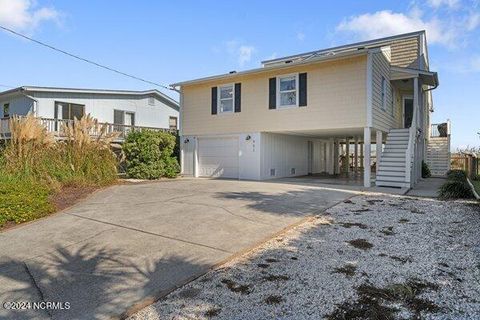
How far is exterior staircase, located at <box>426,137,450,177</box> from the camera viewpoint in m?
20.6

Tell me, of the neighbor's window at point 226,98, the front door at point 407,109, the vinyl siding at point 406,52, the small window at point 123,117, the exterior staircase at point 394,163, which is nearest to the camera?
the exterior staircase at point 394,163

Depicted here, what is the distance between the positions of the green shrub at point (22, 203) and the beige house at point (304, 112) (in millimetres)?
8504

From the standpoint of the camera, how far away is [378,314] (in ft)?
9.55

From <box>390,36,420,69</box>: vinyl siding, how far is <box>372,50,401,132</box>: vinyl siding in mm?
3663

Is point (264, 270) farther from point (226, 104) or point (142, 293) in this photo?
point (226, 104)

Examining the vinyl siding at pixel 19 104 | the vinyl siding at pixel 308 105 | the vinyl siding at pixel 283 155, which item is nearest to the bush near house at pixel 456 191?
the vinyl siding at pixel 308 105

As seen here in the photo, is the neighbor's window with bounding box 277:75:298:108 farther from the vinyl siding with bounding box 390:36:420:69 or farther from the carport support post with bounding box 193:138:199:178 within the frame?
the vinyl siding with bounding box 390:36:420:69

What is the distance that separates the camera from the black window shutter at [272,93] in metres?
13.4

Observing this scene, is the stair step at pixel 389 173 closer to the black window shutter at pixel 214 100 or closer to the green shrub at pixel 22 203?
the black window shutter at pixel 214 100

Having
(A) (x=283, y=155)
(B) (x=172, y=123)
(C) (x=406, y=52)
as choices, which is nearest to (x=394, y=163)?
(A) (x=283, y=155)

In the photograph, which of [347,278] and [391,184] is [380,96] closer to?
[391,184]

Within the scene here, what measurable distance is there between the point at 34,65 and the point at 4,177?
34.7 feet

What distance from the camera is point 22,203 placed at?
264 inches

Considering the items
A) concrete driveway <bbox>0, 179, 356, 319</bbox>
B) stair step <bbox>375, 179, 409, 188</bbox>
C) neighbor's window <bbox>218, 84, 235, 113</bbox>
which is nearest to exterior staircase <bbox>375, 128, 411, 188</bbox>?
stair step <bbox>375, 179, 409, 188</bbox>
